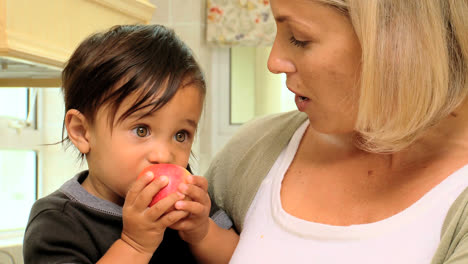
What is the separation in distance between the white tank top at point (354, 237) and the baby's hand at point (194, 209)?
92 mm

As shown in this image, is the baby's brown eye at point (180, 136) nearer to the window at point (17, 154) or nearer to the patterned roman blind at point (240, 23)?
the window at point (17, 154)

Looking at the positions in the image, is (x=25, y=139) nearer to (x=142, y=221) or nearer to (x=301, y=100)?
(x=142, y=221)

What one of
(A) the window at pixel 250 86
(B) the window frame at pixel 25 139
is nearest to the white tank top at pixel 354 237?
(B) the window frame at pixel 25 139

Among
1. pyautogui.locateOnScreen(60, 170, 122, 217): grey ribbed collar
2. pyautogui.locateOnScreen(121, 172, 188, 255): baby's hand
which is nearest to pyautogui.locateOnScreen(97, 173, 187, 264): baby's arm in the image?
pyautogui.locateOnScreen(121, 172, 188, 255): baby's hand

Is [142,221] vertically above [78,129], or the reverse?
[78,129]

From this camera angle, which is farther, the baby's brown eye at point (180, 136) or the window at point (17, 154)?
the window at point (17, 154)

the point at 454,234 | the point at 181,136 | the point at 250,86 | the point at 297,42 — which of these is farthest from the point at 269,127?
the point at 250,86

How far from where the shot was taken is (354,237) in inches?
36.7

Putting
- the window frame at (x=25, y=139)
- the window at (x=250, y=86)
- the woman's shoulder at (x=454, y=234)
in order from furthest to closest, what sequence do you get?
the window at (x=250, y=86) → the window frame at (x=25, y=139) → the woman's shoulder at (x=454, y=234)

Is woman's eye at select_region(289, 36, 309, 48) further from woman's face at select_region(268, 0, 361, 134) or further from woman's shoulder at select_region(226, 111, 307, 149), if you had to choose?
woman's shoulder at select_region(226, 111, 307, 149)

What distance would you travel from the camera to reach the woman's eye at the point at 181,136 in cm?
113

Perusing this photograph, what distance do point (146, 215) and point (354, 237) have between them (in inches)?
14.0

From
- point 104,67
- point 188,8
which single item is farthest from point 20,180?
point 104,67

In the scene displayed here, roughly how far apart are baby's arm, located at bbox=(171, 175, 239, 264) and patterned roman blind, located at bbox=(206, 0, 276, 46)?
2.06 m
